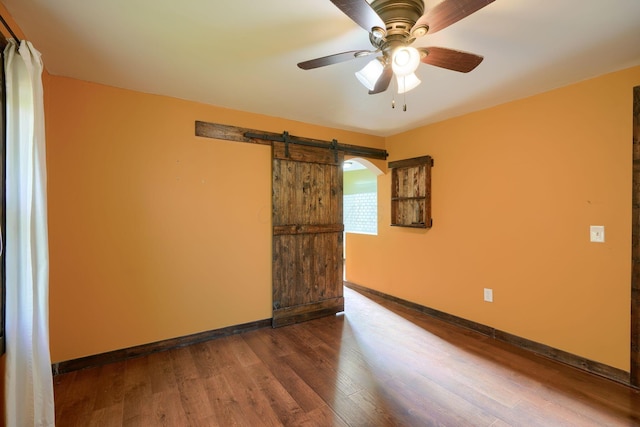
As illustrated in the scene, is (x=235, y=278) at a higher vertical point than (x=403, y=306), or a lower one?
higher

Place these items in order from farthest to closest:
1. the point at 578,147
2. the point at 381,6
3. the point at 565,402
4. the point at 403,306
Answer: the point at 403,306 < the point at 578,147 < the point at 565,402 < the point at 381,6

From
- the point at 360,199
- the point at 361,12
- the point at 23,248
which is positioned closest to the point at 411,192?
the point at 360,199

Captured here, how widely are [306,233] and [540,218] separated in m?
2.35

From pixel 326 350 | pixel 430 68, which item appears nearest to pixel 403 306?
→ pixel 326 350

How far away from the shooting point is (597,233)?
224 cm

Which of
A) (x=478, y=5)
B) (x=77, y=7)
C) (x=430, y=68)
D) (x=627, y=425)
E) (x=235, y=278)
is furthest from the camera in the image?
(x=235, y=278)

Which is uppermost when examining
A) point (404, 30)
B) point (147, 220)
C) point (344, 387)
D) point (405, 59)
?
point (404, 30)

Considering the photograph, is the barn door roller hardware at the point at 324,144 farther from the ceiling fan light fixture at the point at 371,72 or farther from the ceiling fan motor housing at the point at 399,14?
the ceiling fan motor housing at the point at 399,14

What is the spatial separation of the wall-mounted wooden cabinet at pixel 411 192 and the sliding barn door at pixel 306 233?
0.82 meters

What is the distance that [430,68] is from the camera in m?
2.09

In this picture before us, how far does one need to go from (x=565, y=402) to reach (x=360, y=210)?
3.60 m

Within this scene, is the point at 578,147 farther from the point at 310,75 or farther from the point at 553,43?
the point at 310,75

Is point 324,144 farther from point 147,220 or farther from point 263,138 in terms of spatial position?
point 147,220

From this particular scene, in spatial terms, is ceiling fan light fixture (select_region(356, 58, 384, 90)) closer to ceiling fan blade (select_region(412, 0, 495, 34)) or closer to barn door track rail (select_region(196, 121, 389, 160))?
ceiling fan blade (select_region(412, 0, 495, 34))
